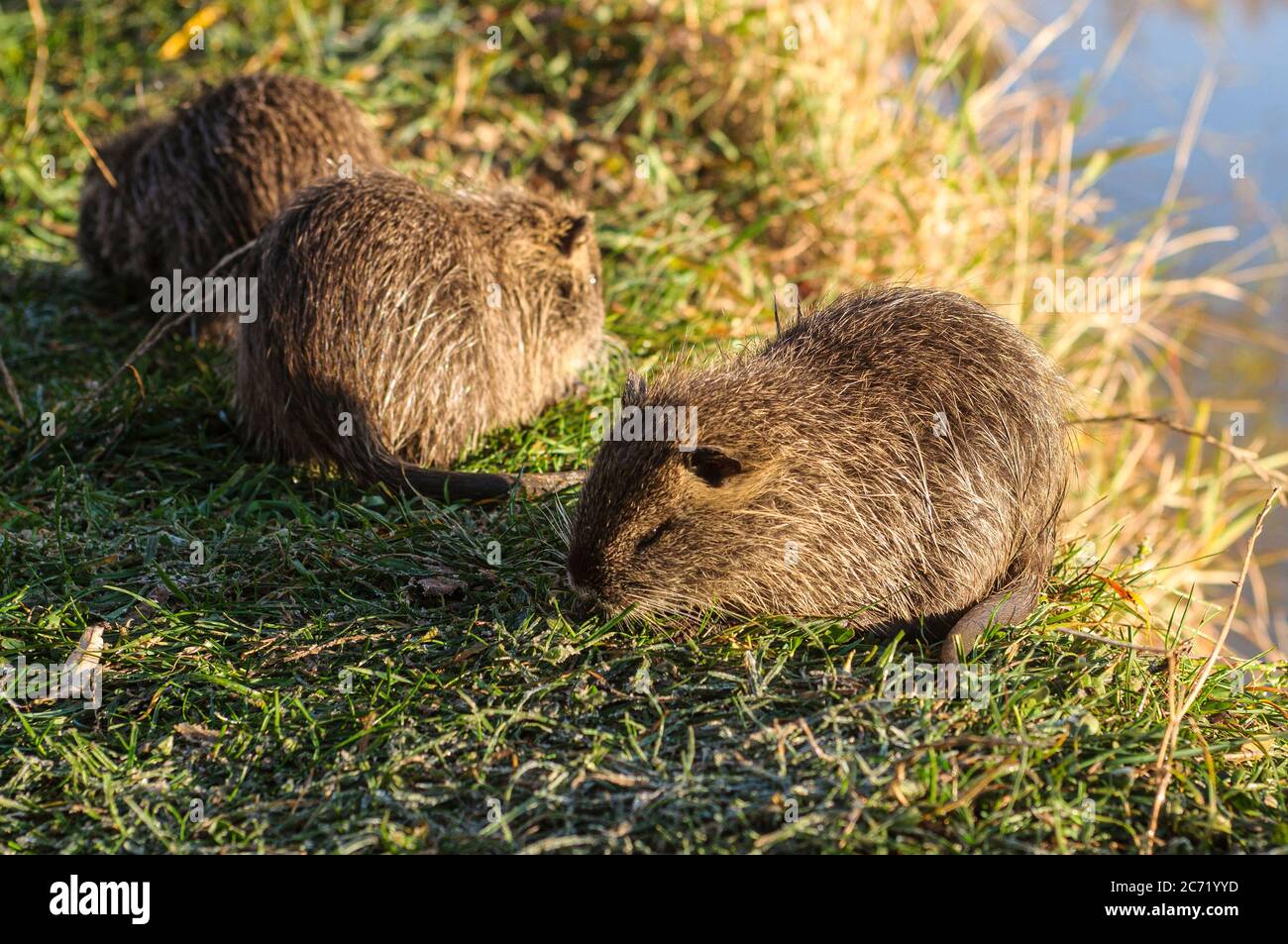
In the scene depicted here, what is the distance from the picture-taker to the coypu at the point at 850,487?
355 centimetres

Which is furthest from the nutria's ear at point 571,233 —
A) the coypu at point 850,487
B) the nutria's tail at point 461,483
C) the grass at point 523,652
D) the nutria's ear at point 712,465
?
the nutria's ear at point 712,465

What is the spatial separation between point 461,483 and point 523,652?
1026 mm

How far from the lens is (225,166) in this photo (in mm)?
5457

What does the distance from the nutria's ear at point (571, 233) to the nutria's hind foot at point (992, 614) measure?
2.29 metres

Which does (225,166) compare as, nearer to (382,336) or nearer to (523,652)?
(382,336)

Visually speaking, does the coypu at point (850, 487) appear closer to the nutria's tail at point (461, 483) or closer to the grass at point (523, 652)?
the grass at point (523, 652)

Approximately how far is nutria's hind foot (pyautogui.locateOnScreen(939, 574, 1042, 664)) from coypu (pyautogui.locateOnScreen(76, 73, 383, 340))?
3278 millimetres

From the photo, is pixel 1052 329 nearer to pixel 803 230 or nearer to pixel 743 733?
pixel 803 230

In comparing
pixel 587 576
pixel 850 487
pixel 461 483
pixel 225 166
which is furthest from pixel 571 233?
pixel 587 576

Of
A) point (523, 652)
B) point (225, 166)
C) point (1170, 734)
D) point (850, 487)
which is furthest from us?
point (225, 166)

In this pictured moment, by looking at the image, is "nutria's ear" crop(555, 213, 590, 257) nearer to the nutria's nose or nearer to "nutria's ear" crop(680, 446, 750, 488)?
"nutria's ear" crop(680, 446, 750, 488)

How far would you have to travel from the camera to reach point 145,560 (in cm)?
393

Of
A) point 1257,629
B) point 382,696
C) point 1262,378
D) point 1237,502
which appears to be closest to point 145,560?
point 382,696

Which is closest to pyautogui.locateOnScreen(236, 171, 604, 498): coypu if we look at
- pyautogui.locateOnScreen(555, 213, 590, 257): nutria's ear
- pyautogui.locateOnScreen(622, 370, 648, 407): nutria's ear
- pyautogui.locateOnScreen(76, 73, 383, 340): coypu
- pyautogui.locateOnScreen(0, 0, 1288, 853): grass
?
pyautogui.locateOnScreen(0, 0, 1288, 853): grass
